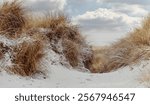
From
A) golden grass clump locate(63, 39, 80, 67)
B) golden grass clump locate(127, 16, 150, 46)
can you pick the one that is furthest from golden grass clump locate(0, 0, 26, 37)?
golden grass clump locate(127, 16, 150, 46)

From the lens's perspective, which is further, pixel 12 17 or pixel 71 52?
pixel 71 52

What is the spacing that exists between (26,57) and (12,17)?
2.00 m

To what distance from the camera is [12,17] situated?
11273 millimetres

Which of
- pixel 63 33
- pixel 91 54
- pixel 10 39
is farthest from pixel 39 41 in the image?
pixel 91 54

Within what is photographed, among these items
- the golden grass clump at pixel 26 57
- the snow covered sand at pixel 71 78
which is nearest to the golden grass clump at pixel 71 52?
the snow covered sand at pixel 71 78

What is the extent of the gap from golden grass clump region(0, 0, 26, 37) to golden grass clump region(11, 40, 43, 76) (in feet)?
2.81

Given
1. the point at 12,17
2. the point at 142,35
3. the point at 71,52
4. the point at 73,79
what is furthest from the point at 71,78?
the point at 142,35

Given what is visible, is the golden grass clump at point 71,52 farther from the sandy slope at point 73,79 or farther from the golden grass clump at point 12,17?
the golden grass clump at point 12,17

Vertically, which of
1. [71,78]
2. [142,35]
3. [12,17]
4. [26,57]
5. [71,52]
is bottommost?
[71,78]

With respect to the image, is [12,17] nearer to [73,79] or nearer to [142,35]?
[73,79]

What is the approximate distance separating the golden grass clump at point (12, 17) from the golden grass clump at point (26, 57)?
2.81ft

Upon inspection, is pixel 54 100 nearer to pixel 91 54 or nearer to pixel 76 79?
pixel 76 79

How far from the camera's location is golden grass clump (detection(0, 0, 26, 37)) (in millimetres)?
10739

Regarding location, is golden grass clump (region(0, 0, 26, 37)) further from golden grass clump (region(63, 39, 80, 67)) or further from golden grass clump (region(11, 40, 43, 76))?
golden grass clump (region(63, 39, 80, 67))
